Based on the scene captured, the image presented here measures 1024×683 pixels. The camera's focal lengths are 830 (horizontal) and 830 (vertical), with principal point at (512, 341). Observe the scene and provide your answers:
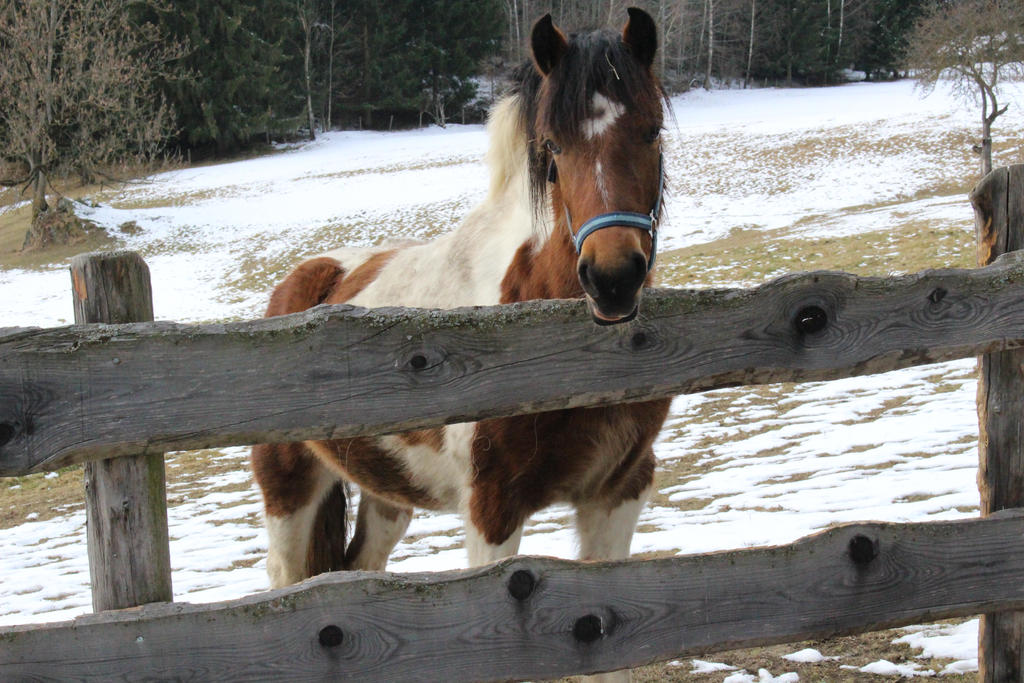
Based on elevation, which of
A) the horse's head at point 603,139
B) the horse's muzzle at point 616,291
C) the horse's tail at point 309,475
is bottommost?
the horse's tail at point 309,475

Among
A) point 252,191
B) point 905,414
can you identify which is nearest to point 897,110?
point 252,191

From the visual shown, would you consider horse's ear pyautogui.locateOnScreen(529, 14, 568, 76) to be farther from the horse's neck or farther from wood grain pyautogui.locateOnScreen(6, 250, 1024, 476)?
wood grain pyautogui.locateOnScreen(6, 250, 1024, 476)

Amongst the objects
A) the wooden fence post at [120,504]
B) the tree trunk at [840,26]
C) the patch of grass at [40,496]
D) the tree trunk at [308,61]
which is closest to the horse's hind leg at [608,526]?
the wooden fence post at [120,504]

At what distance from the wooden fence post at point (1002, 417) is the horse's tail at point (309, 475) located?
8.88 feet

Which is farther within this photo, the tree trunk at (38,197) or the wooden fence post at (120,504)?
the tree trunk at (38,197)

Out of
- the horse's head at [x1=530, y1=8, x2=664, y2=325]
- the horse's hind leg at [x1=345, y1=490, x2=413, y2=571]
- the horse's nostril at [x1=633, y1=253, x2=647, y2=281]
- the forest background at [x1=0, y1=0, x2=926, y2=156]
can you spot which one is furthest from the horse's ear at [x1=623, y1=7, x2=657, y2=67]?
the forest background at [x1=0, y1=0, x2=926, y2=156]

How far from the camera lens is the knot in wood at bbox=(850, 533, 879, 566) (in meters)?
2.20

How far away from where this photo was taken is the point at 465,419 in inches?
81.1

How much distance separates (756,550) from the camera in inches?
85.6

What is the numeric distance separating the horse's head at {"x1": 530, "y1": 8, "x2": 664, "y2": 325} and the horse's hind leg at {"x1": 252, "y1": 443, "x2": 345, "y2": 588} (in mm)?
1873

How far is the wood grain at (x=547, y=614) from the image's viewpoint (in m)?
1.94

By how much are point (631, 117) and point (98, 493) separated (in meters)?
1.78

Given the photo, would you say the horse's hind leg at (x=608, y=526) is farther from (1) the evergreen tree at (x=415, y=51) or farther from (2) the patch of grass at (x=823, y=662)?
(1) the evergreen tree at (x=415, y=51)

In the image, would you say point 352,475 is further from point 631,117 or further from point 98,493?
point 631,117
